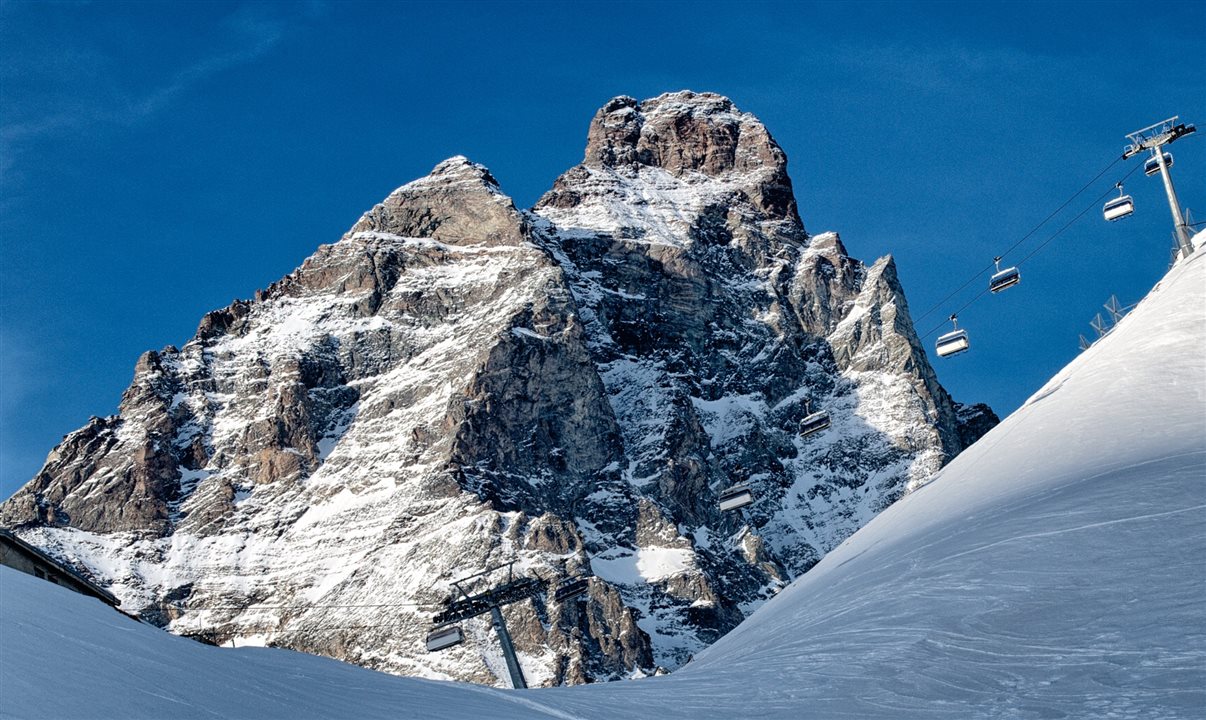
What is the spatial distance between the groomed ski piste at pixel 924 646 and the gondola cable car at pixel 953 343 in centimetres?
2340

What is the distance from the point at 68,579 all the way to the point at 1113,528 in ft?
100

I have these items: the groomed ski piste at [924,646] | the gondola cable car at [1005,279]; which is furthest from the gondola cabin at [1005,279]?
the groomed ski piste at [924,646]

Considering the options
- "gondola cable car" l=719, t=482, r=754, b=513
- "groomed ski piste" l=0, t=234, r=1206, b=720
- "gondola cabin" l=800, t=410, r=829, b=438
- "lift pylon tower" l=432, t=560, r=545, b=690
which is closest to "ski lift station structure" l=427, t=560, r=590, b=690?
"lift pylon tower" l=432, t=560, r=545, b=690

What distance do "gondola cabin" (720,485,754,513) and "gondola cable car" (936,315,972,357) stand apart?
667 centimetres

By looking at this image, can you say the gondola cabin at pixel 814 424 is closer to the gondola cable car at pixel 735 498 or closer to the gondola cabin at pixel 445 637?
the gondola cable car at pixel 735 498

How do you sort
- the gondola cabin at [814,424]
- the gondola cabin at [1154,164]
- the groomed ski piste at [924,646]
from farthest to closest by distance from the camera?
the gondola cabin at [814,424], the gondola cabin at [1154,164], the groomed ski piste at [924,646]

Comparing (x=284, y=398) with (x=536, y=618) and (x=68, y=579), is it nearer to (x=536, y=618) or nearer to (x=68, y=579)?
(x=536, y=618)

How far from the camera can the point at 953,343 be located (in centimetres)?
4147

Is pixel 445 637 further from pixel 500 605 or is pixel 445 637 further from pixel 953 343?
pixel 953 343

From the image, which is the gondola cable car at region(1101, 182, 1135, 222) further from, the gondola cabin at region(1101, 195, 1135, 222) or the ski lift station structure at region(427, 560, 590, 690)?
the ski lift station structure at region(427, 560, 590, 690)

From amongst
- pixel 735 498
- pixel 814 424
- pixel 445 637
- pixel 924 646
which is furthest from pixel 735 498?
pixel 924 646

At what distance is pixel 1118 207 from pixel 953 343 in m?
5.38

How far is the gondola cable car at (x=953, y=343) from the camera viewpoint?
4122cm

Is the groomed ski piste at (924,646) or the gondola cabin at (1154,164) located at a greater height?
the gondola cabin at (1154,164)
